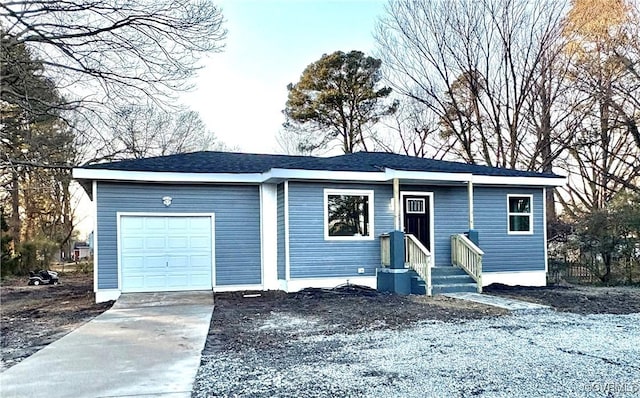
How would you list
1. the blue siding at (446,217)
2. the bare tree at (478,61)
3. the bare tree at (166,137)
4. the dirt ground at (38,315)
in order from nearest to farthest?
the dirt ground at (38,315) < the blue siding at (446,217) < the bare tree at (166,137) < the bare tree at (478,61)

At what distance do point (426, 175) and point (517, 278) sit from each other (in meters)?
3.87

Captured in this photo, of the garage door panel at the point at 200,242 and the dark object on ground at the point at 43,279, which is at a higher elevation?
the garage door panel at the point at 200,242

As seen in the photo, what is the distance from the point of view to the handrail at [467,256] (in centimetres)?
1070

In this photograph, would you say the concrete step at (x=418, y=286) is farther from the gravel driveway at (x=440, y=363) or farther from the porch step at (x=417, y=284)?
the gravel driveway at (x=440, y=363)

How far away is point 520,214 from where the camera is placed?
41.0 ft

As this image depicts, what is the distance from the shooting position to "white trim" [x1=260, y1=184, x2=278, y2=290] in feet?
36.7

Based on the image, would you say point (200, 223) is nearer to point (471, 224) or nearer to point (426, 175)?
point (426, 175)

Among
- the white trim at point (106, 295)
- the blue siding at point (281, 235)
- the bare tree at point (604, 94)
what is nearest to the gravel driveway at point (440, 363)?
the blue siding at point (281, 235)

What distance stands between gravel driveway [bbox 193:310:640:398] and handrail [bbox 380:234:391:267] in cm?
386

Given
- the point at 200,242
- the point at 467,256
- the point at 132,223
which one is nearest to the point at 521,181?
the point at 467,256

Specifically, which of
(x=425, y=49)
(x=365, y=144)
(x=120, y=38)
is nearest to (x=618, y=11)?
(x=425, y=49)

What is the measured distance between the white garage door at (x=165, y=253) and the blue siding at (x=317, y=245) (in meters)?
1.93

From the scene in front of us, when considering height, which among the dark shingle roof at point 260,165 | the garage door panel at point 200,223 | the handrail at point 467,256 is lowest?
the handrail at point 467,256

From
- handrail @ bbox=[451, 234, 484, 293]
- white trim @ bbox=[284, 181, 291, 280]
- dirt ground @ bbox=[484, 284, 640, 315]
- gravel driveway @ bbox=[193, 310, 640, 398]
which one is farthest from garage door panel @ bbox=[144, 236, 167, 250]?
dirt ground @ bbox=[484, 284, 640, 315]
